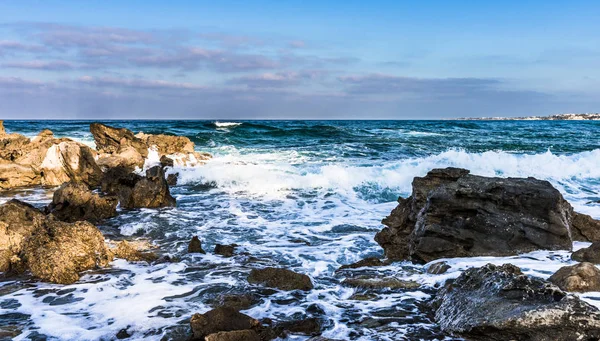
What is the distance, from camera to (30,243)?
632 centimetres

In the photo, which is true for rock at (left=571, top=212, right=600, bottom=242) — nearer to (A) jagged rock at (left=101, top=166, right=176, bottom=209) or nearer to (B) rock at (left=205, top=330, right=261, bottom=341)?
(B) rock at (left=205, top=330, right=261, bottom=341)

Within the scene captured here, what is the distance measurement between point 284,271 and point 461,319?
2302mm

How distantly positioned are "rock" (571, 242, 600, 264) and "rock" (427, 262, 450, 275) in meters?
1.64

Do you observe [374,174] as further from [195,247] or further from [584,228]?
[195,247]

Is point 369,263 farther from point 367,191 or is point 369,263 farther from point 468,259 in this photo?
point 367,191

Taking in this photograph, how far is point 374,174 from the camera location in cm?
1489

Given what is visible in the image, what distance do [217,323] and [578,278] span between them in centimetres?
364

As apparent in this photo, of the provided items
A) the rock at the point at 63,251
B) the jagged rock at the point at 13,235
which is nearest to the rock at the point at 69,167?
the jagged rock at the point at 13,235

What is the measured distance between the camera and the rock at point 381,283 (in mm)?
5496

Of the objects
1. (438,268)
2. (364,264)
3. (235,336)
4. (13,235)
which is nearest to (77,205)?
(13,235)

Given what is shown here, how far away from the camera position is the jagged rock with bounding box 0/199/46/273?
620 centimetres

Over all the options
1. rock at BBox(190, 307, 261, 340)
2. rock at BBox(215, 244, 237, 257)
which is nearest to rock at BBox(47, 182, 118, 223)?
rock at BBox(215, 244, 237, 257)

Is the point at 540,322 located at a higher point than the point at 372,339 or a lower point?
higher

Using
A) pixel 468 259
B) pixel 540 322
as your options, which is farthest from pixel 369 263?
pixel 540 322
